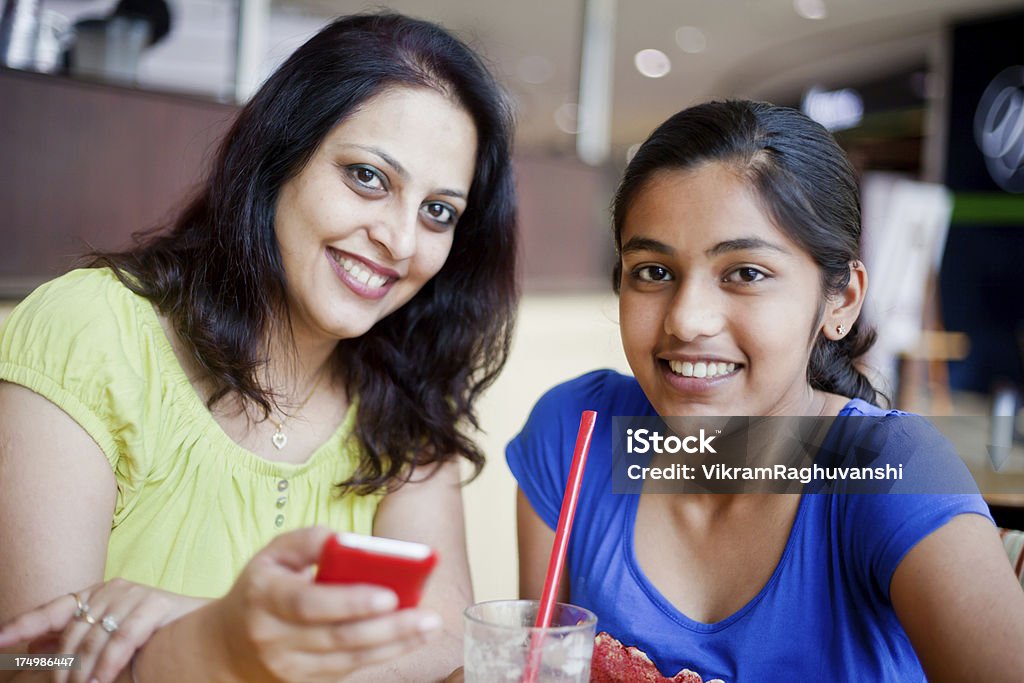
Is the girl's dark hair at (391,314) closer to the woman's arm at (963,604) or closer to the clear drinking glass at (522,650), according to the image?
the clear drinking glass at (522,650)

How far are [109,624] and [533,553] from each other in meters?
0.63

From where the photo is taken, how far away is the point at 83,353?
115 cm

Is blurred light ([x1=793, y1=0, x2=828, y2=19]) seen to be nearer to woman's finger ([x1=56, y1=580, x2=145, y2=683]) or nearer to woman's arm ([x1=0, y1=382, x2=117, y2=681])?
woman's arm ([x1=0, y1=382, x2=117, y2=681])

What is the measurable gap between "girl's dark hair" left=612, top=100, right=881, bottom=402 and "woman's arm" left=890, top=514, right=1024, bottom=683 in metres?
0.36

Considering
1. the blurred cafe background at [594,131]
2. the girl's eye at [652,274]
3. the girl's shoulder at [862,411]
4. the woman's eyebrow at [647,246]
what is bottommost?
the girl's shoulder at [862,411]

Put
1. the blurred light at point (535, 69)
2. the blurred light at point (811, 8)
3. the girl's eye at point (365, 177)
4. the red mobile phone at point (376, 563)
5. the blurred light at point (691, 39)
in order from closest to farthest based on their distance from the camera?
the red mobile phone at point (376, 563) → the girl's eye at point (365, 177) → the blurred light at point (811, 8) → the blurred light at point (691, 39) → the blurred light at point (535, 69)

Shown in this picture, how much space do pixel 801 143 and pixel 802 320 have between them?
0.22 m

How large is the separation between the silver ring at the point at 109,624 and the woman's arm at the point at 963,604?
748 millimetres

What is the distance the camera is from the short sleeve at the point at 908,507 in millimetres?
959

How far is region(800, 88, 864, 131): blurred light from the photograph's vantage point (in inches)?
404

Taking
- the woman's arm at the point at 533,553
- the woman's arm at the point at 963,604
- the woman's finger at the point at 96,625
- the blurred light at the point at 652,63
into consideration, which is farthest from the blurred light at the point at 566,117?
the woman's finger at the point at 96,625

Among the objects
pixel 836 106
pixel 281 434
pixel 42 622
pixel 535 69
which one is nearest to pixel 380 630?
pixel 42 622

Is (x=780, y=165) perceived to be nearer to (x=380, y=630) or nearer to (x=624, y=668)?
(x=624, y=668)

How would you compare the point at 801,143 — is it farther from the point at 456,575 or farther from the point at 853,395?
the point at 456,575
